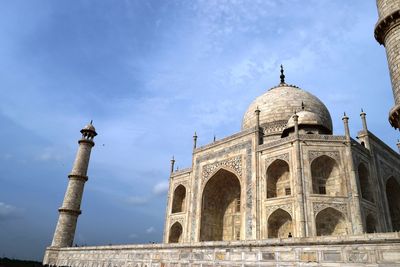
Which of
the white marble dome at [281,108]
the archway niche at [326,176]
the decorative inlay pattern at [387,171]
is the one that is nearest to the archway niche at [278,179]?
the archway niche at [326,176]

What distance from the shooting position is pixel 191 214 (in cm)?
1853

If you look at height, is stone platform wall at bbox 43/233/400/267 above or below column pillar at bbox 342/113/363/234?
Result: below

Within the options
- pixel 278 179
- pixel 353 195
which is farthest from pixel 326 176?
pixel 278 179

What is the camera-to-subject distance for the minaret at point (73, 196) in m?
21.3

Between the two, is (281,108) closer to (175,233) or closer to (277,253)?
(175,233)

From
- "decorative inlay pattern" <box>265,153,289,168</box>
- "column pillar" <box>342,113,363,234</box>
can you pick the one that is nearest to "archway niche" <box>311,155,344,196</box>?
"column pillar" <box>342,113,363,234</box>

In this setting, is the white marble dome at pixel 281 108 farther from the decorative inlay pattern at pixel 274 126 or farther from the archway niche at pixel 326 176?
the archway niche at pixel 326 176

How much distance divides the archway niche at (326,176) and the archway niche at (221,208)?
478cm

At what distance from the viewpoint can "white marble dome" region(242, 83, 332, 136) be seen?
21.6 metres

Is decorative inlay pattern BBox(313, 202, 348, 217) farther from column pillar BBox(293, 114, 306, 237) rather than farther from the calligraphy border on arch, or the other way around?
the calligraphy border on arch

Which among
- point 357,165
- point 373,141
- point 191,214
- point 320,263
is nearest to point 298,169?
point 357,165

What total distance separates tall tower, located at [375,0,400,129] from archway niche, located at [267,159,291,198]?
296 inches

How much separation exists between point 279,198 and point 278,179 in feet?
5.82

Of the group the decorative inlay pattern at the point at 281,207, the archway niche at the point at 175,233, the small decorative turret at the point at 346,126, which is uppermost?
the small decorative turret at the point at 346,126
